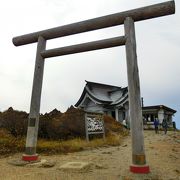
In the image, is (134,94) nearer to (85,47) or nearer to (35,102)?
(85,47)

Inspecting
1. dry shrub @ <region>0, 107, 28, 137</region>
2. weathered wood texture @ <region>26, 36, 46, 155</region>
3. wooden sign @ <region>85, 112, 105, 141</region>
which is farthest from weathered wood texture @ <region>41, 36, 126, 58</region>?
wooden sign @ <region>85, 112, 105, 141</region>

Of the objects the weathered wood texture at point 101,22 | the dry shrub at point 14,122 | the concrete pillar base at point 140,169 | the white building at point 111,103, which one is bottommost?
the concrete pillar base at point 140,169

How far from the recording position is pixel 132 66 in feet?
21.0

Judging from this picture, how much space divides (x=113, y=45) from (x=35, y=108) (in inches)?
119

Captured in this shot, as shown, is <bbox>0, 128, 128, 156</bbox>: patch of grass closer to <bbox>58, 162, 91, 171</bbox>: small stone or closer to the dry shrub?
the dry shrub

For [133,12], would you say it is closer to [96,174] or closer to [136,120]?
[136,120]

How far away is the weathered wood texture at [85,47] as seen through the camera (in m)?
6.90

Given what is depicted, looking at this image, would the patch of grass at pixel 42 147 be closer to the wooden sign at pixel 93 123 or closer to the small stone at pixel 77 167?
the wooden sign at pixel 93 123

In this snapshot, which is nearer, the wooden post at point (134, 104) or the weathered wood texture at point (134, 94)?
the wooden post at point (134, 104)

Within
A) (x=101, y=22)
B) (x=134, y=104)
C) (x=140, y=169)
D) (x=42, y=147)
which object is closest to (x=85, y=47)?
(x=101, y=22)

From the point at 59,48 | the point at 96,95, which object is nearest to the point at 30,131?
the point at 59,48

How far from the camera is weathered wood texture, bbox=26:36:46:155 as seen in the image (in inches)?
287

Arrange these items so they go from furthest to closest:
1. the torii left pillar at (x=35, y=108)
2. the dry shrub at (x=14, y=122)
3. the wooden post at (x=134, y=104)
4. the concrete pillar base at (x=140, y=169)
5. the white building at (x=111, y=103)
A: the white building at (x=111, y=103) < the dry shrub at (x=14, y=122) < the torii left pillar at (x=35, y=108) < the wooden post at (x=134, y=104) < the concrete pillar base at (x=140, y=169)

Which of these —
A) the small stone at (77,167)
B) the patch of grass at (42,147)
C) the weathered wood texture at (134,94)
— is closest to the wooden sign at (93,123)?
the patch of grass at (42,147)
